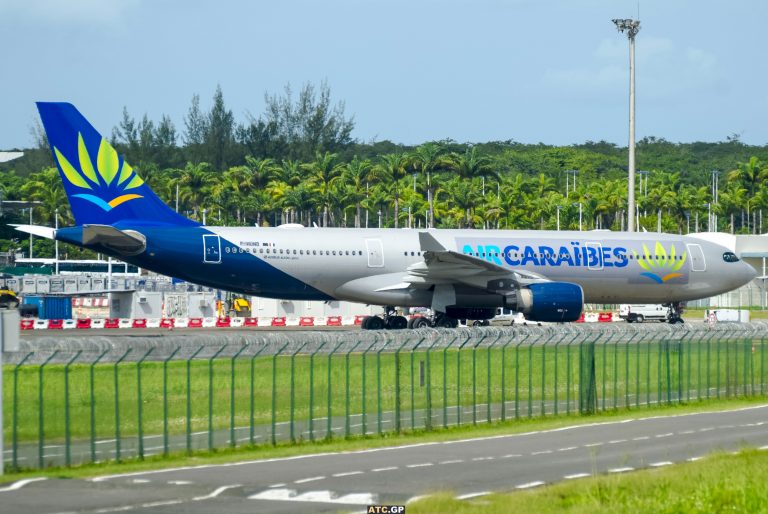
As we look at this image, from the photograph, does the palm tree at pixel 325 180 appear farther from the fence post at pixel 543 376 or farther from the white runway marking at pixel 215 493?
the white runway marking at pixel 215 493

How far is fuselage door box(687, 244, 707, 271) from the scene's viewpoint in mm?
50625

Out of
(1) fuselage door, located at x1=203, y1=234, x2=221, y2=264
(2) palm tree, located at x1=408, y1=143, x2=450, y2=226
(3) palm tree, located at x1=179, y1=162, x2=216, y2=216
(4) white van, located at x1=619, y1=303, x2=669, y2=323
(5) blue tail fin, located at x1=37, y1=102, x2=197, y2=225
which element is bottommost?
(4) white van, located at x1=619, y1=303, x2=669, y2=323

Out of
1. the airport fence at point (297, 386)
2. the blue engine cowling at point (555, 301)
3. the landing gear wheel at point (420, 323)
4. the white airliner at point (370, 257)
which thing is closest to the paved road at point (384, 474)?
the airport fence at point (297, 386)

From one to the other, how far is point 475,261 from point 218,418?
73.3 feet

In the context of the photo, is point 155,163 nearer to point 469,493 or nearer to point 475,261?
point 475,261

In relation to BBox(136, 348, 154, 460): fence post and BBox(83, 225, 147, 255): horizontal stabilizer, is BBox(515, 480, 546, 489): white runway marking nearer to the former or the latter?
BBox(136, 348, 154, 460): fence post

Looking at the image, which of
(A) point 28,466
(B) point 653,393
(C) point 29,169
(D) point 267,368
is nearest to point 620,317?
(B) point 653,393

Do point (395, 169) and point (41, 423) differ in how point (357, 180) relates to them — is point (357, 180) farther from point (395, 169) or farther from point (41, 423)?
point (41, 423)

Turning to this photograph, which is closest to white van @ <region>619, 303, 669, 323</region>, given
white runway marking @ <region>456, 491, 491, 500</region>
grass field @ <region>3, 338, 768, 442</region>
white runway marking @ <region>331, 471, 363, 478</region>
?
grass field @ <region>3, 338, 768, 442</region>

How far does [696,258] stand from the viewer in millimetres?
50719

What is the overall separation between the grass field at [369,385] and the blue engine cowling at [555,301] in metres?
10.3

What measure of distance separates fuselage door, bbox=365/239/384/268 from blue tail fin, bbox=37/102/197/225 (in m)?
7.63

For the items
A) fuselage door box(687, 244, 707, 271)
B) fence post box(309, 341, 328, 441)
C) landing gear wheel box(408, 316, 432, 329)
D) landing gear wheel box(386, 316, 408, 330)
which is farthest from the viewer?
fuselage door box(687, 244, 707, 271)

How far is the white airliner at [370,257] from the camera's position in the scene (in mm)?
43812
